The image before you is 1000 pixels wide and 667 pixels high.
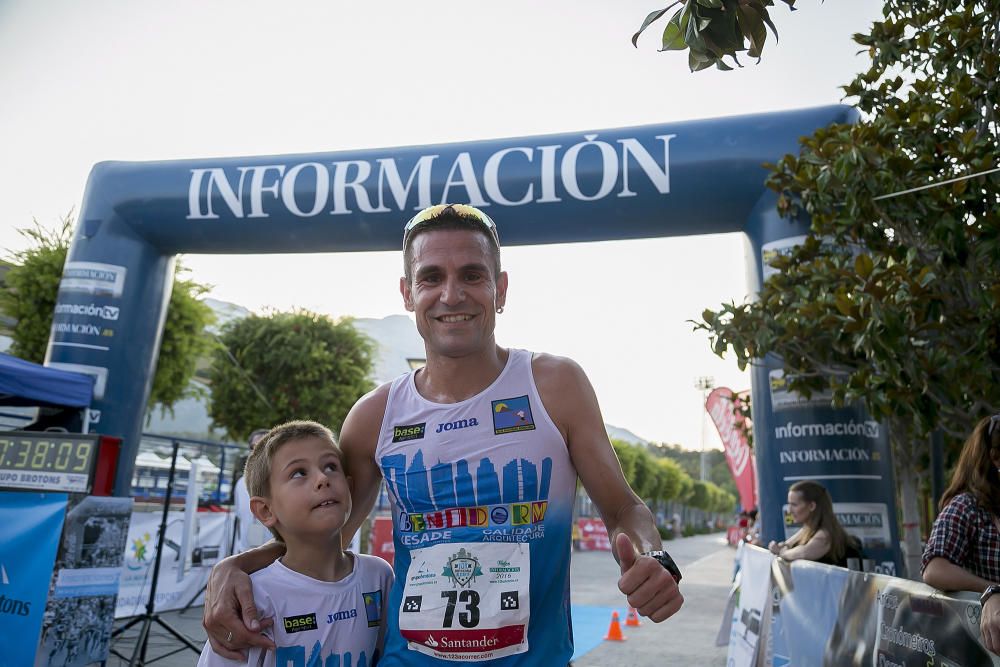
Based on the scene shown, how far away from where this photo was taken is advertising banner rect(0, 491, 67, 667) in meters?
4.49

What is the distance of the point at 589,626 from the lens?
9.23 meters

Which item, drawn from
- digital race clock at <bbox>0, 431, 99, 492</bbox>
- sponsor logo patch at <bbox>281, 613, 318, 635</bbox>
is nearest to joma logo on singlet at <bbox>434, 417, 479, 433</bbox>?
sponsor logo patch at <bbox>281, 613, 318, 635</bbox>

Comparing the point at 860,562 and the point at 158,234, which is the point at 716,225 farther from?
the point at 158,234

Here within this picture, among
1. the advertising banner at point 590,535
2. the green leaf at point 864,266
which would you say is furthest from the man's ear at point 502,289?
the advertising banner at point 590,535

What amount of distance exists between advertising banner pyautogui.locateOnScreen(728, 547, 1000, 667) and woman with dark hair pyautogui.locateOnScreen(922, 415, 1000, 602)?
0.44 feet

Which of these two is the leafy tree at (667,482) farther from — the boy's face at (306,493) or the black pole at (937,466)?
the boy's face at (306,493)

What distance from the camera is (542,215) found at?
6.98 meters

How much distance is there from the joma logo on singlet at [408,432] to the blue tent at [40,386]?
5039mm

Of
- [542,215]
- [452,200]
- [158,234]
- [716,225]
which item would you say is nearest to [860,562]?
[716,225]

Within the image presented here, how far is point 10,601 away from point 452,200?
4591 mm

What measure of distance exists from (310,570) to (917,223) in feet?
11.8

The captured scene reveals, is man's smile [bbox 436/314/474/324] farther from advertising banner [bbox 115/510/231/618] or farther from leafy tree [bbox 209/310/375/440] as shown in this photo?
leafy tree [bbox 209/310/375/440]

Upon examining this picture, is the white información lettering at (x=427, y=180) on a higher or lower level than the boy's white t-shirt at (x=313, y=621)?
higher

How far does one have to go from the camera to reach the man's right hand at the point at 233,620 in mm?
1848
